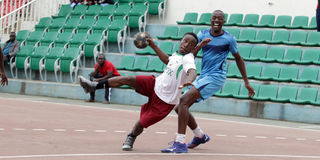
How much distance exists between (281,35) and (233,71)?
226 cm

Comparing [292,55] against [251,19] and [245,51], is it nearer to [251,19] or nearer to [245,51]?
[245,51]

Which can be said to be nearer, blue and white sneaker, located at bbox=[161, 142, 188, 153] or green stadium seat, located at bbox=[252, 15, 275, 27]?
blue and white sneaker, located at bbox=[161, 142, 188, 153]

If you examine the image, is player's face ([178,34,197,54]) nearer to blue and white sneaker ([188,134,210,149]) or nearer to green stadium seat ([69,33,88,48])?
blue and white sneaker ([188,134,210,149])

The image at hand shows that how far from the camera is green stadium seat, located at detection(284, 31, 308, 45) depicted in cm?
1931

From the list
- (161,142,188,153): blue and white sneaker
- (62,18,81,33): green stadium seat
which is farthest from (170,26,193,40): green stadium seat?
(161,142,188,153): blue and white sneaker

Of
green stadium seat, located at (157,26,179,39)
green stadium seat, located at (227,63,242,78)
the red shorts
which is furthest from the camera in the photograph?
green stadium seat, located at (157,26,179,39)

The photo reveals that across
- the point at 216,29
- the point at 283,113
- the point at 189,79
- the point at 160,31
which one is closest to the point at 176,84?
the point at 189,79

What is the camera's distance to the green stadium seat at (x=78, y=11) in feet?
84.1

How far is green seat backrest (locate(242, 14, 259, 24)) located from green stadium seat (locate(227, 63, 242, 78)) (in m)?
2.79

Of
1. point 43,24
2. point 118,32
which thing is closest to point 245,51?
point 118,32

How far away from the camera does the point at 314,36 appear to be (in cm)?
1931

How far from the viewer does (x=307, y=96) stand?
55.5ft

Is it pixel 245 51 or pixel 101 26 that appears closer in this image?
pixel 245 51

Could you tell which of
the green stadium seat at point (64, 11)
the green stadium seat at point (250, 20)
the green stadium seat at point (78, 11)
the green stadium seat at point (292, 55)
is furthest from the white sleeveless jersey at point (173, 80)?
the green stadium seat at point (64, 11)
